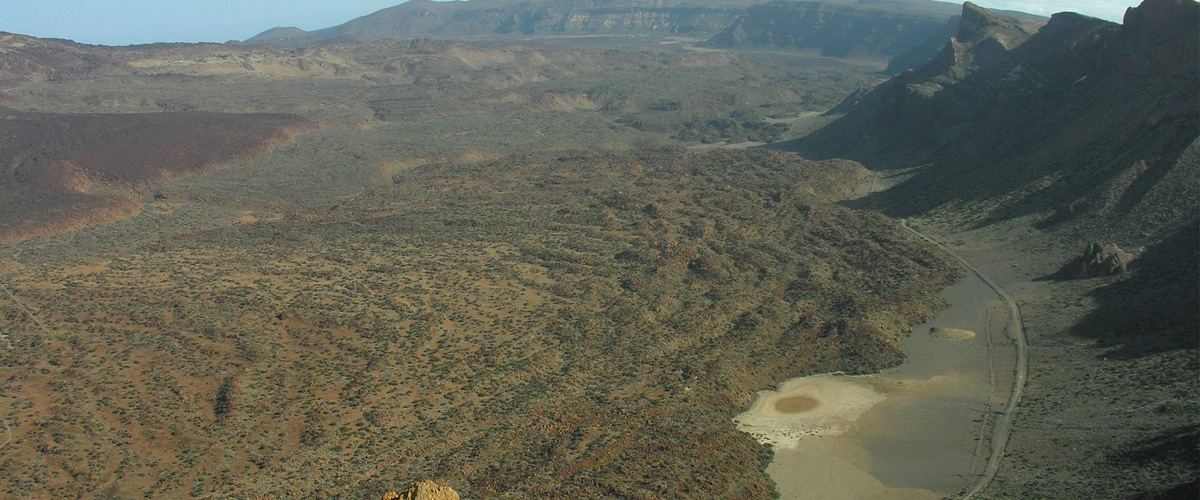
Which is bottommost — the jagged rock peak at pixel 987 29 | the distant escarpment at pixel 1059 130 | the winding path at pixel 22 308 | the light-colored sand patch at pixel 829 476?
the light-colored sand patch at pixel 829 476

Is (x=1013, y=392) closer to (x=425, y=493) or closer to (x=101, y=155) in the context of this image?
(x=425, y=493)

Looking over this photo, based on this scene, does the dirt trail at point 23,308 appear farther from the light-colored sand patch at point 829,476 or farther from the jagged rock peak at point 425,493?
the light-colored sand patch at point 829,476

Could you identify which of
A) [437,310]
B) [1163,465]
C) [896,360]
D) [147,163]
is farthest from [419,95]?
[1163,465]

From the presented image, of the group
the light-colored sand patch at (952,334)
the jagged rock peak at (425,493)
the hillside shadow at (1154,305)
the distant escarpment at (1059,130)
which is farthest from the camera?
the distant escarpment at (1059,130)

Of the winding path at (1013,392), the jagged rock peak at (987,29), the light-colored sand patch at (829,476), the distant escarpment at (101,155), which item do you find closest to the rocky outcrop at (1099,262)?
A: the winding path at (1013,392)

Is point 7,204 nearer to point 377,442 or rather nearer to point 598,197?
point 598,197

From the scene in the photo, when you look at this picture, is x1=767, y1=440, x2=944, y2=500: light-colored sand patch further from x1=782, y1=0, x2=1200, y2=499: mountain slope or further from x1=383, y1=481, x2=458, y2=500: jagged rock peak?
x1=383, y1=481, x2=458, y2=500: jagged rock peak

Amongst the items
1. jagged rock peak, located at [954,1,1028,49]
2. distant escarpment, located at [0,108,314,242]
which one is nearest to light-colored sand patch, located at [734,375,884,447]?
→ distant escarpment, located at [0,108,314,242]
